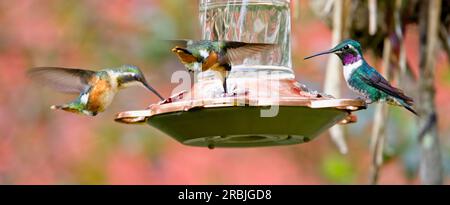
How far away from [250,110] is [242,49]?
0.64 ft

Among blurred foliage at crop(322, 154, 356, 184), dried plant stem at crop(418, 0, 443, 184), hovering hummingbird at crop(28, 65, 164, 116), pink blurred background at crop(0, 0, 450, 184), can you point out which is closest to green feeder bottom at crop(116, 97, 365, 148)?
hovering hummingbird at crop(28, 65, 164, 116)

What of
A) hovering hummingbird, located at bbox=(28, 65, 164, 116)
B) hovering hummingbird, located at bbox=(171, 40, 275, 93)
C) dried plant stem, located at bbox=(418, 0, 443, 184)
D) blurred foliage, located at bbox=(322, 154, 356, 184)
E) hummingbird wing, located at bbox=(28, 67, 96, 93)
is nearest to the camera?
hovering hummingbird, located at bbox=(171, 40, 275, 93)

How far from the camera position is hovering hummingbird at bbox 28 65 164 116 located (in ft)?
10.4

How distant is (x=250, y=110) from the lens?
2934mm

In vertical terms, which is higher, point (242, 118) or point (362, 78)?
point (362, 78)

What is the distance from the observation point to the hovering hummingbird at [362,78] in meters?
3.20

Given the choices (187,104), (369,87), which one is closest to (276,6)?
(369,87)

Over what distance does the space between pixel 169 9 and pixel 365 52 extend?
5.86ft

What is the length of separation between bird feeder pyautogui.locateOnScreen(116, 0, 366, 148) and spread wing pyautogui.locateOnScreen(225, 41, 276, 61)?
86mm

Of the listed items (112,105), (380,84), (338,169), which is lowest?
(338,169)

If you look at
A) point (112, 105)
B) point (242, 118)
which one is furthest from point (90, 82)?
point (112, 105)

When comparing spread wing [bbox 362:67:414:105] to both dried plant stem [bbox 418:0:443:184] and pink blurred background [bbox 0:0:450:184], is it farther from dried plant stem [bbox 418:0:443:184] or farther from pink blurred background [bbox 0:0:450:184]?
pink blurred background [bbox 0:0:450:184]

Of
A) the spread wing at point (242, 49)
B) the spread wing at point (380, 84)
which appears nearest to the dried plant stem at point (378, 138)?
the spread wing at point (380, 84)

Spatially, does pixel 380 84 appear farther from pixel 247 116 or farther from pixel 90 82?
pixel 90 82
